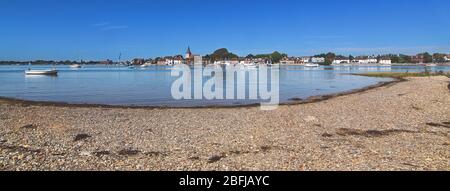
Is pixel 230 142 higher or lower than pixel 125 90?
lower

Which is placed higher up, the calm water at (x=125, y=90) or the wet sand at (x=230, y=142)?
the calm water at (x=125, y=90)

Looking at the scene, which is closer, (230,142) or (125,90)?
(230,142)

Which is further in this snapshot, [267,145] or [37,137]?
[37,137]

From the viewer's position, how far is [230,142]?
48.4 feet

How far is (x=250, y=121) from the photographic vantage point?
2091 centimetres

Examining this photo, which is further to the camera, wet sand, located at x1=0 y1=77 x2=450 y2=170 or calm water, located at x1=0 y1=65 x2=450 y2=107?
calm water, located at x1=0 y1=65 x2=450 y2=107

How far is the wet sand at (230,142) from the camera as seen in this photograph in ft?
36.5

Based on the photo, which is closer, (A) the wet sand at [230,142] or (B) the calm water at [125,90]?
(A) the wet sand at [230,142]

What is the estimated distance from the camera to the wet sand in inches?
438

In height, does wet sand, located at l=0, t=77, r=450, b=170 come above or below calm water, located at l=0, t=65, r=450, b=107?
below

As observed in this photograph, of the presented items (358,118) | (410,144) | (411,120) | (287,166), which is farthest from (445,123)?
(287,166)
